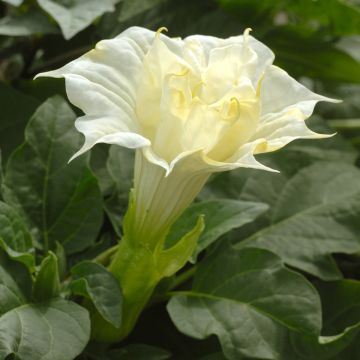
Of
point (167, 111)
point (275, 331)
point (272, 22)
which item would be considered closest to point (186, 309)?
point (275, 331)

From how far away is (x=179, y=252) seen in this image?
49 cm

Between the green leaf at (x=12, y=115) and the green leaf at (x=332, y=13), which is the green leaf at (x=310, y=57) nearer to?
the green leaf at (x=332, y=13)

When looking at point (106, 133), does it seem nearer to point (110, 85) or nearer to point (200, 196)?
point (110, 85)

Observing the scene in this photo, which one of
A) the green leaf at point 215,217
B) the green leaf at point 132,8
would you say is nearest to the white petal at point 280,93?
the green leaf at point 215,217

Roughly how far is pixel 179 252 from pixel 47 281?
91 millimetres

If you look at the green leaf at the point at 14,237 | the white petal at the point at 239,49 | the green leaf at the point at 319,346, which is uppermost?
the white petal at the point at 239,49

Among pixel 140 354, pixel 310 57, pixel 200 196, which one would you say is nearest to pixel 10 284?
pixel 140 354

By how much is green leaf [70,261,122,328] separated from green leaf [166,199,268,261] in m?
0.08

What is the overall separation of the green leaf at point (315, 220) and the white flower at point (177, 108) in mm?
170

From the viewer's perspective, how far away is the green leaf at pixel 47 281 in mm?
483

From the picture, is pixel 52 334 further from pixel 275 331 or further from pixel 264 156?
pixel 264 156

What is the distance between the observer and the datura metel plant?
427mm

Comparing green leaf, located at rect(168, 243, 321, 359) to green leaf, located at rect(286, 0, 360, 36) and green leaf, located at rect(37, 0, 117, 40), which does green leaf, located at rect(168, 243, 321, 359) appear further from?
green leaf, located at rect(286, 0, 360, 36)

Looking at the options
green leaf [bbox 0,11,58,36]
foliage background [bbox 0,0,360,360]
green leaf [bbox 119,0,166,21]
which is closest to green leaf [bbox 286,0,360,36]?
foliage background [bbox 0,0,360,360]
